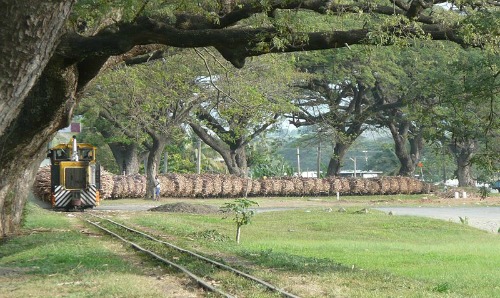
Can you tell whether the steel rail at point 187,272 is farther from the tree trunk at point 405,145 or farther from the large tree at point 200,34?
the tree trunk at point 405,145

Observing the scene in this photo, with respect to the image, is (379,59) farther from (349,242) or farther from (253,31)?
(253,31)

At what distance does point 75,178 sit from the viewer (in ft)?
128

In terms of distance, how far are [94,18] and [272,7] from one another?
3.60 m

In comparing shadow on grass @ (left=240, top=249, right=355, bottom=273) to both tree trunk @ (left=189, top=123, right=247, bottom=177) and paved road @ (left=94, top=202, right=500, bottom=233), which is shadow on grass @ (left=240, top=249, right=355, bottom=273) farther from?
tree trunk @ (left=189, top=123, right=247, bottom=177)

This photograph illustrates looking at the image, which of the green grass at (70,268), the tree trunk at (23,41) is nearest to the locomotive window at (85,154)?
the green grass at (70,268)

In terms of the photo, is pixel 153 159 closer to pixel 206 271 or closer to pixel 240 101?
pixel 240 101

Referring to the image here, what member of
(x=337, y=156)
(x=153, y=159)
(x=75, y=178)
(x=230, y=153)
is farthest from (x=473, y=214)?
(x=337, y=156)

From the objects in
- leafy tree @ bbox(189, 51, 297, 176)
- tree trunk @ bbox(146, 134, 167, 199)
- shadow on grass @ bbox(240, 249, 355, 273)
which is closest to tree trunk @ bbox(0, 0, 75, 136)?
shadow on grass @ bbox(240, 249, 355, 273)

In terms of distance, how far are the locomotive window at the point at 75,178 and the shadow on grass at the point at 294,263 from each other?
72.4 feet

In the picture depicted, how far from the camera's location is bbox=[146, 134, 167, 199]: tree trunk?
1925 inches

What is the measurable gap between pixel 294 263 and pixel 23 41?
952 centimetres

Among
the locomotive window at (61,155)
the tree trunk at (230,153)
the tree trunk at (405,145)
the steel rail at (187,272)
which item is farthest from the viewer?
the tree trunk at (405,145)

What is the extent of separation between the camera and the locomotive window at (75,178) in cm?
3891

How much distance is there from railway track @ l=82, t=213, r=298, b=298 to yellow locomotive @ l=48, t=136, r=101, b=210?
51.1ft
